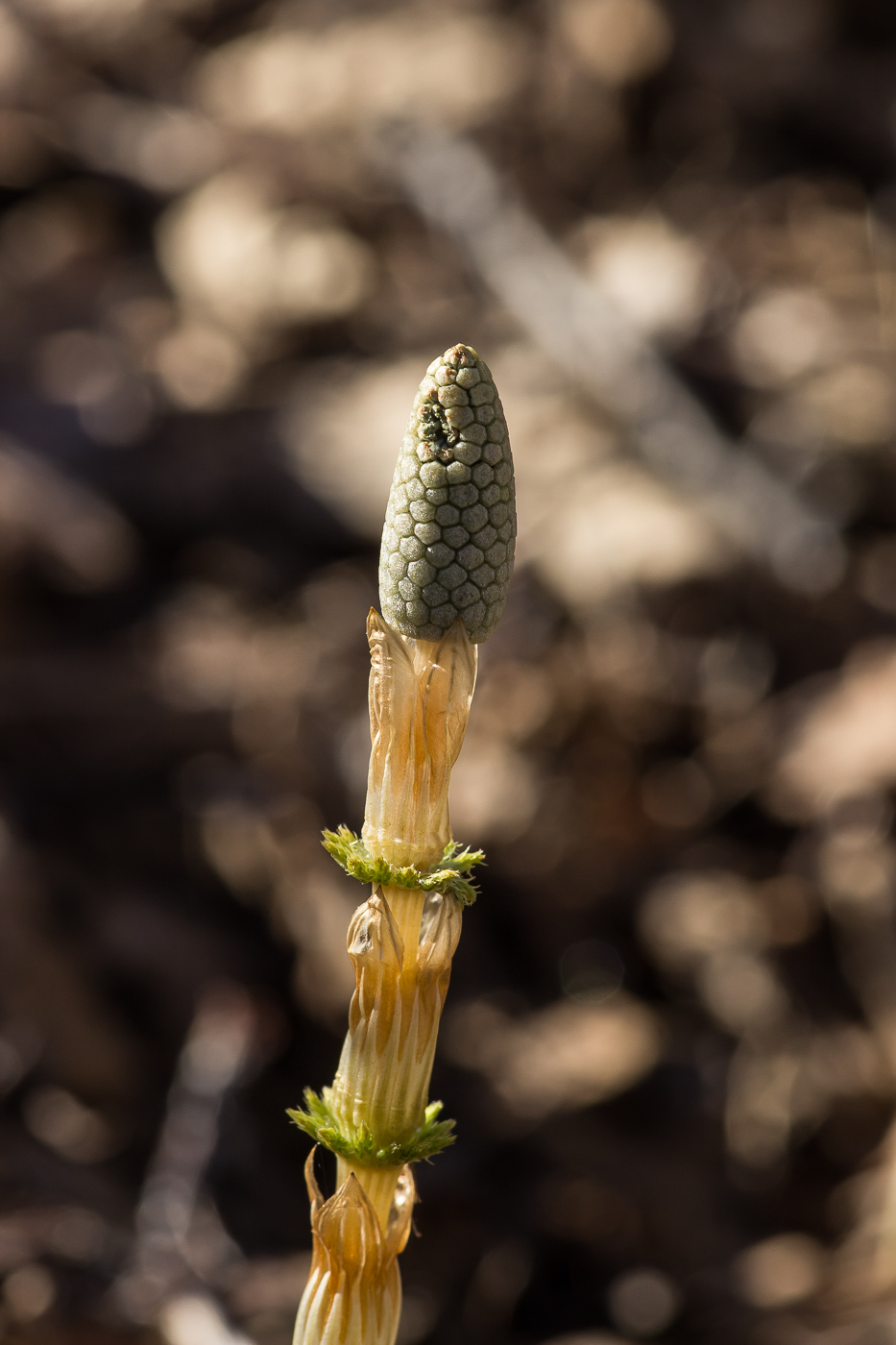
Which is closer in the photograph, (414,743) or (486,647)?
(414,743)

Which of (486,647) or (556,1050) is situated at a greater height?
(486,647)

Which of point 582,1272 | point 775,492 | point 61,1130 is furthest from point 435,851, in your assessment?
point 775,492

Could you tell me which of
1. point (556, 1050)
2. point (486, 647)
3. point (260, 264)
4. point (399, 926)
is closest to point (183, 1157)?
point (556, 1050)

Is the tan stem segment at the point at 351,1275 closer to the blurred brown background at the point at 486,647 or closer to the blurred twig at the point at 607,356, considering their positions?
the blurred brown background at the point at 486,647

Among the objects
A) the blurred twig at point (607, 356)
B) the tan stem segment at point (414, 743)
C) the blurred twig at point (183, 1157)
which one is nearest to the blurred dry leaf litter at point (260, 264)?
the blurred twig at point (607, 356)

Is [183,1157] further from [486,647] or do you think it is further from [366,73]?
[366,73]

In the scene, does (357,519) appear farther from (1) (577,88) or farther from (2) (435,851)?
(2) (435,851)
